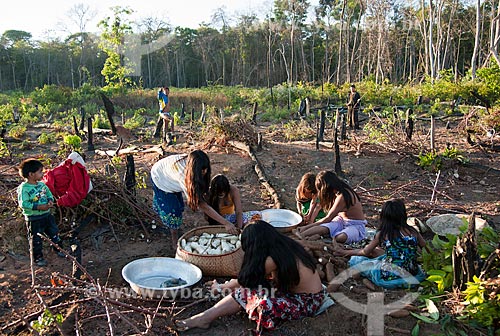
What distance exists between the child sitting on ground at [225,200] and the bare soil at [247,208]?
2.23 ft

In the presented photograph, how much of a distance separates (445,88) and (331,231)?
14.1m

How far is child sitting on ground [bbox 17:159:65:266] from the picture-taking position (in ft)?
12.2

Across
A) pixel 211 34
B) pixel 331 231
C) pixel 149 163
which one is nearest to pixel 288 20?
pixel 211 34

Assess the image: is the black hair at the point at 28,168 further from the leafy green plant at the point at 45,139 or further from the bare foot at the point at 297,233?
the leafy green plant at the point at 45,139

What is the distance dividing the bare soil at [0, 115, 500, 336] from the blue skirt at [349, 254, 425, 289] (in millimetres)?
84

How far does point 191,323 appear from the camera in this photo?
289cm

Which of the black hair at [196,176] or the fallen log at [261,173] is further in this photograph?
the fallen log at [261,173]

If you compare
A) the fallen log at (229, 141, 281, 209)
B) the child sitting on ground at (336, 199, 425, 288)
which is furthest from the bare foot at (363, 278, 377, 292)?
the fallen log at (229, 141, 281, 209)

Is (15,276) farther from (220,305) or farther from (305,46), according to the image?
(305,46)

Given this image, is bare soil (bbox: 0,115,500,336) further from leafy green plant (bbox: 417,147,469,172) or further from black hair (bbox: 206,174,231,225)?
black hair (bbox: 206,174,231,225)

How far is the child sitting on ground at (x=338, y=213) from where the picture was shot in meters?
4.21

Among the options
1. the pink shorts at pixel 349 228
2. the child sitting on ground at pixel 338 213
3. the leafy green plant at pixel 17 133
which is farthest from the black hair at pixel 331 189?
the leafy green plant at pixel 17 133

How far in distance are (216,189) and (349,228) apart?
1.35 m

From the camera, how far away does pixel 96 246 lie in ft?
14.3
